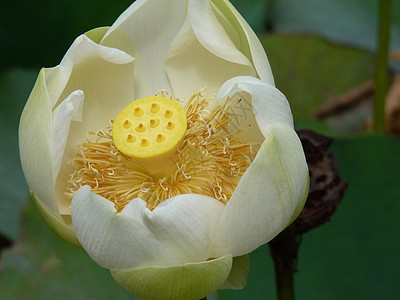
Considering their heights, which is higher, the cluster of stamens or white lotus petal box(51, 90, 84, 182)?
white lotus petal box(51, 90, 84, 182)

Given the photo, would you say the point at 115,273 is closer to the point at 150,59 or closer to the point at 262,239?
the point at 262,239

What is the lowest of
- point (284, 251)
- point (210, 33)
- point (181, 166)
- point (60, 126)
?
point (284, 251)

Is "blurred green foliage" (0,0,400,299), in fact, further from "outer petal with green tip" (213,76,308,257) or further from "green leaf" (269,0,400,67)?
"outer petal with green tip" (213,76,308,257)

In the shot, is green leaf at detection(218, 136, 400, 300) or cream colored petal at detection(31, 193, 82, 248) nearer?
cream colored petal at detection(31, 193, 82, 248)

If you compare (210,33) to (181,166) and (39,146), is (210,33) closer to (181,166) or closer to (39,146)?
(181,166)

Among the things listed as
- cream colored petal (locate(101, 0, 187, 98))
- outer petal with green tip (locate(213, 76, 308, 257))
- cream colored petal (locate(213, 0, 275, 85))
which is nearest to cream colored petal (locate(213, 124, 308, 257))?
outer petal with green tip (locate(213, 76, 308, 257))

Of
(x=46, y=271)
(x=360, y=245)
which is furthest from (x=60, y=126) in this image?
(x=360, y=245)
